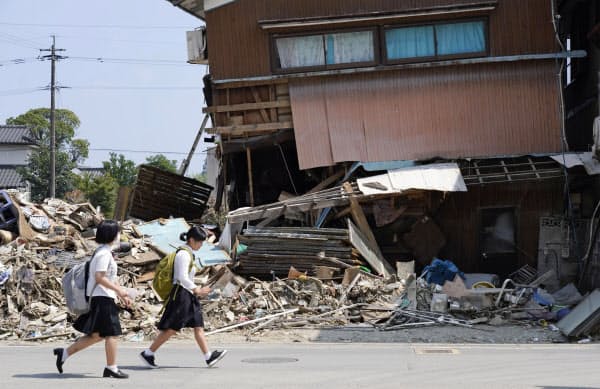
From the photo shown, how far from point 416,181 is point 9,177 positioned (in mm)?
46567

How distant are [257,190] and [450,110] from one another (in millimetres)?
6048

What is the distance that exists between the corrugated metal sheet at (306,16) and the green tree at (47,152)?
105ft

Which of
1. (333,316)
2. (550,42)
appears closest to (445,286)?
(333,316)

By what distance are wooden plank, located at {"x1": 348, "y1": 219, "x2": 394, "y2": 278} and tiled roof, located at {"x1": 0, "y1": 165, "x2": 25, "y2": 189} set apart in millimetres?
41886

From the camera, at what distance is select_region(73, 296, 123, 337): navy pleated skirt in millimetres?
9078

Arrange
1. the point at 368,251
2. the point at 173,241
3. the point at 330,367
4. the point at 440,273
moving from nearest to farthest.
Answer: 1. the point at 330,367
2. the point at 440,273
3. the point at 368,251
4. the point at 173,241

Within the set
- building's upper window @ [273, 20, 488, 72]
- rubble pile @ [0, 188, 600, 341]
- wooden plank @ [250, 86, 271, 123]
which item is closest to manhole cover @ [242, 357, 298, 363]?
rubble pile @ [0, 188, 600, 341]

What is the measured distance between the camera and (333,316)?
52.4 feet

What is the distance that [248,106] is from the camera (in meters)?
21.3

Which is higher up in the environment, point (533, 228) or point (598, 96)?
point (598, 96)

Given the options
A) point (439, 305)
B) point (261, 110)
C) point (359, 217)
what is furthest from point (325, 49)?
point (439, 305)

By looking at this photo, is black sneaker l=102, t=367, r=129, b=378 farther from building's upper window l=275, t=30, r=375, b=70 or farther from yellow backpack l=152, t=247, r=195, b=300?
building's upper window l=275, t=30, r=375, b=70

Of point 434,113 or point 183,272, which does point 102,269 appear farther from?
point 434,113

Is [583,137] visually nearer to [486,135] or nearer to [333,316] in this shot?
[486,135]
